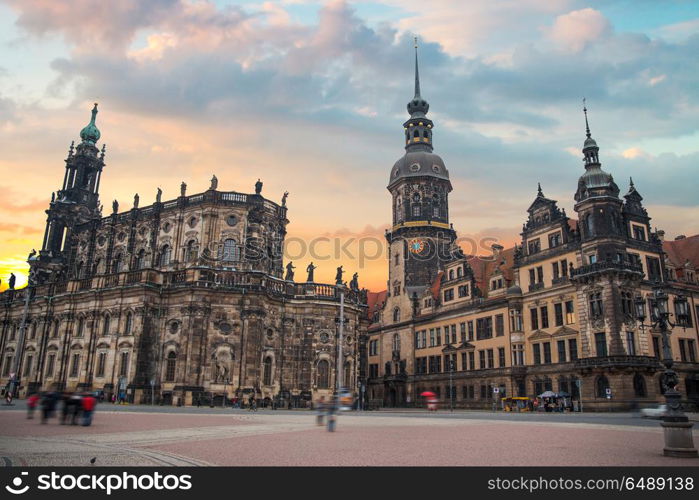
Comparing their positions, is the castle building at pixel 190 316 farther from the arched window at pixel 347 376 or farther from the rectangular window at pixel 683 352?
the rectangular window at pixel 683 352

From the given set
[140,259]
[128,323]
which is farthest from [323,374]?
[140,259]

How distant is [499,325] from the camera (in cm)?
5772

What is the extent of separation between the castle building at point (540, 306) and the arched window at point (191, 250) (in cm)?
2508

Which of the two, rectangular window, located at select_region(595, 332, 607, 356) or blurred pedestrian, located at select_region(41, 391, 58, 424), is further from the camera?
rectangular window, located at select_region(595, 332, 607, 356)

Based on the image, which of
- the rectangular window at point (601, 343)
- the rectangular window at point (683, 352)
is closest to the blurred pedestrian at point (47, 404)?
the rectangular window at point (601, 343)

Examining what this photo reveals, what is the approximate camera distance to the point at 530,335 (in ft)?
177

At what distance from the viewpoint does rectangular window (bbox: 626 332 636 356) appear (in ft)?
149

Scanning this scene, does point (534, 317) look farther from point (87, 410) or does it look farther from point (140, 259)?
point (87, 410)

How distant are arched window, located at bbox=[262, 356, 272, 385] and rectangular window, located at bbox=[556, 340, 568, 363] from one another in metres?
26.7

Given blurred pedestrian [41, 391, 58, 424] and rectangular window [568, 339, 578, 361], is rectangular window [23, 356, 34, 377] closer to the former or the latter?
blurred pedestrian [41, 391, 58, 424]

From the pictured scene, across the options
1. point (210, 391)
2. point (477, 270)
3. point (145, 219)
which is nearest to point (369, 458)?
point (210, 391)

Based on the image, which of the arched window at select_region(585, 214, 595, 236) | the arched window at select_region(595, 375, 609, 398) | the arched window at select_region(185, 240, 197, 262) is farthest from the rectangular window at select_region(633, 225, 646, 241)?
the arched window at select_region(185, 240, 197, 262)

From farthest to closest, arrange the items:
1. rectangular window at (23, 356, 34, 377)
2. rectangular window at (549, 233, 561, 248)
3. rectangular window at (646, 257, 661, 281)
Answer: rectangular window at (23, 356, 34, 377)
rectangular window at (549, 233, 561, 248)
rectangular window at (646, 257, 661, 281)

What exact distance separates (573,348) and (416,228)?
31046 mm
